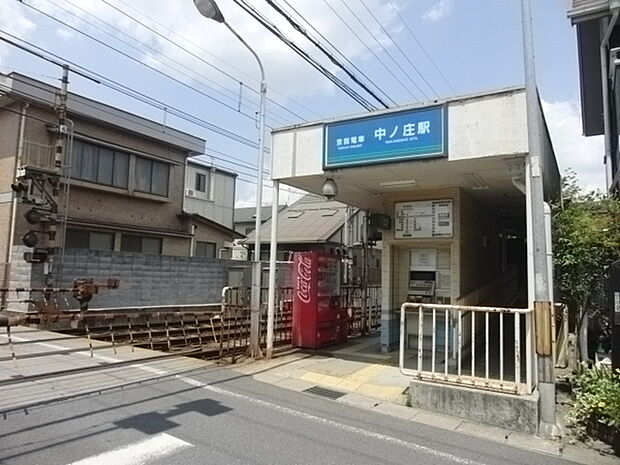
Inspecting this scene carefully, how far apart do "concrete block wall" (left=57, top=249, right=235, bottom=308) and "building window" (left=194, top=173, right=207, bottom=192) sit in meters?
12.0

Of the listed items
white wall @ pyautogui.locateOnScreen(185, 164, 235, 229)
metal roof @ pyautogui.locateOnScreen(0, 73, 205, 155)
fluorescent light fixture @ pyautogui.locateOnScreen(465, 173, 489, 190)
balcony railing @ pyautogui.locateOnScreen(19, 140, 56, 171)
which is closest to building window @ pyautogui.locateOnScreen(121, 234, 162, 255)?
balcony railing @ pyautogui.locateOnScreen(19, 140, 56, 171)

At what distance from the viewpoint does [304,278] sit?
913 cm

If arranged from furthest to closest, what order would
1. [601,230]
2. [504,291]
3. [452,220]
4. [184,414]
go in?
[504,291] < [452,220] < [601,230] < [184,414]

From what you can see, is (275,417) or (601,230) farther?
(601,230)

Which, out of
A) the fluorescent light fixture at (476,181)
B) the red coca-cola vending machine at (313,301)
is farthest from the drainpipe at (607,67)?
the red coca-cola vending machine at (313,301)

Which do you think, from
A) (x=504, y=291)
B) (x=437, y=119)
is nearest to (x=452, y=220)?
(x=437, y=119)

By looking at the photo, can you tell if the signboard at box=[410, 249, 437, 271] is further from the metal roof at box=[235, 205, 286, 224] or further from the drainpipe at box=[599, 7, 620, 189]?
the metal roof at box=[235, 205, 286, 224]

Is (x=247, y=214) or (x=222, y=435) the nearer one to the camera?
(x=222, y=435)

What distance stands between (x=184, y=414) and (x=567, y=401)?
15.7ft

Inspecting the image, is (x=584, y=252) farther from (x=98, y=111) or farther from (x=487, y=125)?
(x=98, y=111)

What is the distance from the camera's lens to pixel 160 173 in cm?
1817

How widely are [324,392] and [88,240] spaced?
1217 cm

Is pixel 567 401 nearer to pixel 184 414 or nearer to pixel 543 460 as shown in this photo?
pixel 543 460

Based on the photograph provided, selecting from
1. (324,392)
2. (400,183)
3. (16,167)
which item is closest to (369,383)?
(324,392)
